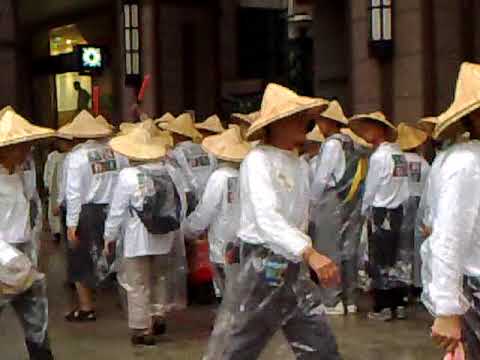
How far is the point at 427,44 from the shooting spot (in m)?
13.4

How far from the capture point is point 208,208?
8852 millimetres

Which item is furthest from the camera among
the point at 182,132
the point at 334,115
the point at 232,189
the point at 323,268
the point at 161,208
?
the point at 182,132

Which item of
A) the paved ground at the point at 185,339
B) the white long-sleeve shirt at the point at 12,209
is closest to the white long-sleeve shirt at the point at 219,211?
the paved ground at the point at 185,339

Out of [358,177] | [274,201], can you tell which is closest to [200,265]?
[358,177]

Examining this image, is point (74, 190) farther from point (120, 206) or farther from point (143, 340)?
point (143, 340)

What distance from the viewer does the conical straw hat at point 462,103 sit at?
4.42 meters

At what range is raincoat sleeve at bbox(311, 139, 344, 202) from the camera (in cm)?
938

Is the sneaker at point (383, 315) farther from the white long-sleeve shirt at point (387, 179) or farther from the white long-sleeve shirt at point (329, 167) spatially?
the white long-sleeve shirt at point (329, 167)

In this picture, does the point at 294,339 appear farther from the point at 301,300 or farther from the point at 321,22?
the point at 321,22

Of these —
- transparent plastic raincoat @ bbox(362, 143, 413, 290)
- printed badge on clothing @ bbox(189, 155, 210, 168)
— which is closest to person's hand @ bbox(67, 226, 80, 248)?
printed badge on clothing @ bbox(189, 155, 210, 168)

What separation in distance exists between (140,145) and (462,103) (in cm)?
457

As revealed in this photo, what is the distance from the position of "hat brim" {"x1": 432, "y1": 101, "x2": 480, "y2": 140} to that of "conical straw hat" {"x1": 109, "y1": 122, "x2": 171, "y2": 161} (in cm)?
409

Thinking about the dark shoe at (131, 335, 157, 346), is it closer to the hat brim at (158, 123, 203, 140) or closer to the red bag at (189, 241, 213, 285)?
the red bag at (189, 241, 213, 285)

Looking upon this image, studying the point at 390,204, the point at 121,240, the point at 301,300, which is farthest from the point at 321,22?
the point at 301,300
